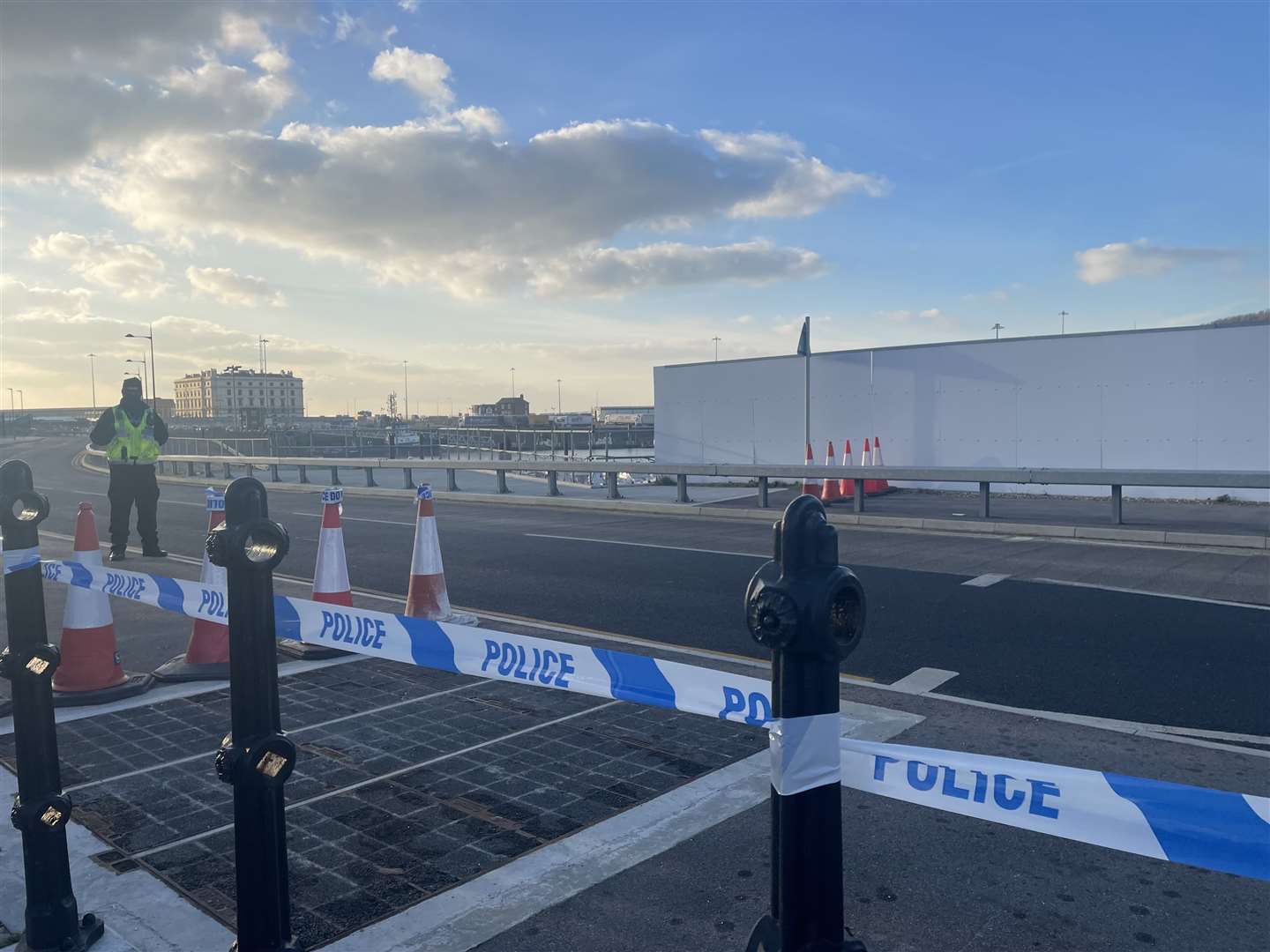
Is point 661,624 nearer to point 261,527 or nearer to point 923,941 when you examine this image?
point 923,941

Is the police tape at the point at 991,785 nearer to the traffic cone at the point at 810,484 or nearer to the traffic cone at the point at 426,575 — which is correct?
the traffic cone at the point at 426,575

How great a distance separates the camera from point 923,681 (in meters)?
6.50

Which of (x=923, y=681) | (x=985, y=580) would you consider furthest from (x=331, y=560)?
(x=985, y=580)

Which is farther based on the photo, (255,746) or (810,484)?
(810,484)

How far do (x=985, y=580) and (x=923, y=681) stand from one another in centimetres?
414

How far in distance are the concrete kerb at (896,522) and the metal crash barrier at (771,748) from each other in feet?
37.8

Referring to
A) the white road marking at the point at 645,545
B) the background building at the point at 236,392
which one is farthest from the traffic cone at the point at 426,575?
the background building at the point at 236,392

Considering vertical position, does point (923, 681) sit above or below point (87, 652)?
below

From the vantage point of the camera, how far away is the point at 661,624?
837 cm

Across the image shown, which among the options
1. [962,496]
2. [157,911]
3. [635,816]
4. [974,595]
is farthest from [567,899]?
[962,496]

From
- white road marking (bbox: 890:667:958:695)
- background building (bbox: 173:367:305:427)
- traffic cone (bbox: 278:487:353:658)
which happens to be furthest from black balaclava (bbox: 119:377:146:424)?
background building (bbox: 173:367:305:427)

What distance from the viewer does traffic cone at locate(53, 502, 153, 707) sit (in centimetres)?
591

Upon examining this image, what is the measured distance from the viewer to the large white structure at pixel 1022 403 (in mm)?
18844

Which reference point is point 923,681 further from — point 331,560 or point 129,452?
point 129,452
